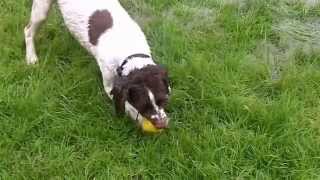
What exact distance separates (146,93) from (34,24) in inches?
65.0

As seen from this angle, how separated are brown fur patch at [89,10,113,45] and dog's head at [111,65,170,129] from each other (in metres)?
0.64

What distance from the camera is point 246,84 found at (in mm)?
4812

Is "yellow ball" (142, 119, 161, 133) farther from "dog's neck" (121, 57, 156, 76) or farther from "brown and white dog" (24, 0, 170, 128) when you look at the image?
"dog's neck" (121, 57, 156, 76)

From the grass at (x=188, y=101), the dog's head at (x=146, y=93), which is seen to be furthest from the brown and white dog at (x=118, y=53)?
the grass at (x=188, y=101)

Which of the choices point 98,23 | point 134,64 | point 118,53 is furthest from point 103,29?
point 134,64

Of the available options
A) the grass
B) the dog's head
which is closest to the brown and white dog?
the dog's head

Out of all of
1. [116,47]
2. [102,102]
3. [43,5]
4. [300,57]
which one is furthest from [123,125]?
[300,57]

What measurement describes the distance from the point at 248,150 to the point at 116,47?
129cm

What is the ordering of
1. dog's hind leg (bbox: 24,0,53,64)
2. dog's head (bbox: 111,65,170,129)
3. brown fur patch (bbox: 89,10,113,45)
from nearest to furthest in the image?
dog's head (bbox: 111,65,170,129) < brown fur patch (bbox: 89,10,113,45) < dog's hind leg (bbox: 24,0,53,64)

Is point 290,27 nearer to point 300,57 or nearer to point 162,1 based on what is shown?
point 300,57

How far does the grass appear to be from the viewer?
3986 millimetres

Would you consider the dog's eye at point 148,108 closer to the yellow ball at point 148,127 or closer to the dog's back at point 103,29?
the yellow ball at point 148,127

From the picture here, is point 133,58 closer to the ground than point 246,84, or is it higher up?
higher up

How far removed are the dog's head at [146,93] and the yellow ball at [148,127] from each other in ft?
0.12
